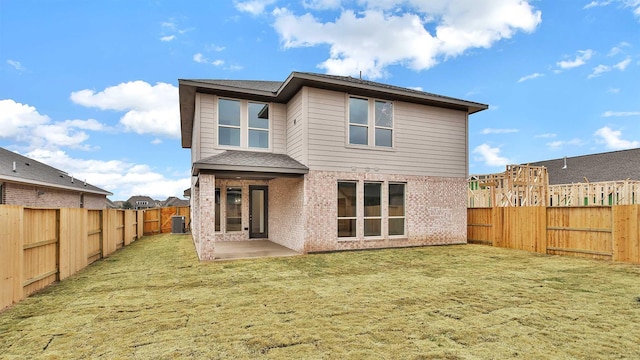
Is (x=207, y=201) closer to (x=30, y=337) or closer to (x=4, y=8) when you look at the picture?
(x=30, y=337)

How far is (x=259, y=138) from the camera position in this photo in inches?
441

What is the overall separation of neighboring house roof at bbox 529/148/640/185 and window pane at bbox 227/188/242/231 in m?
24.2

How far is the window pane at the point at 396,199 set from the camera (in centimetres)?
1134

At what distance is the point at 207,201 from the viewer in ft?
29.6

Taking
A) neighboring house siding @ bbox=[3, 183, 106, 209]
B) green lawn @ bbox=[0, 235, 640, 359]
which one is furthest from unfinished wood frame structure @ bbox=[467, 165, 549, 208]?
neighboring house siding @ bbox=[3, 183, 106, 209]

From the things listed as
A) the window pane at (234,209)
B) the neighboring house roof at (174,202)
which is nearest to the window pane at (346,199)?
the window pane at (234,209)

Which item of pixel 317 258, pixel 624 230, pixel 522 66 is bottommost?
pixel 317 258

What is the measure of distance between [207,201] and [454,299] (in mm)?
6789

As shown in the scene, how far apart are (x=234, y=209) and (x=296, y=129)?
4.95 m

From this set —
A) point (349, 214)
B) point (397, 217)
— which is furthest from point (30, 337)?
point (397, 217)

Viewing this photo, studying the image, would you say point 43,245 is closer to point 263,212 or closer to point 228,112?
point 228,112

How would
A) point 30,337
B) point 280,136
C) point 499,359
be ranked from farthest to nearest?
point 280,136, point 30,337, point 499,359

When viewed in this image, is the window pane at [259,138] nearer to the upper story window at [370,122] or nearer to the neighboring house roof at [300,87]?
the neighboring house roof at [300,87]

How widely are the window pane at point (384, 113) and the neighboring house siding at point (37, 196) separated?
50.8ft
